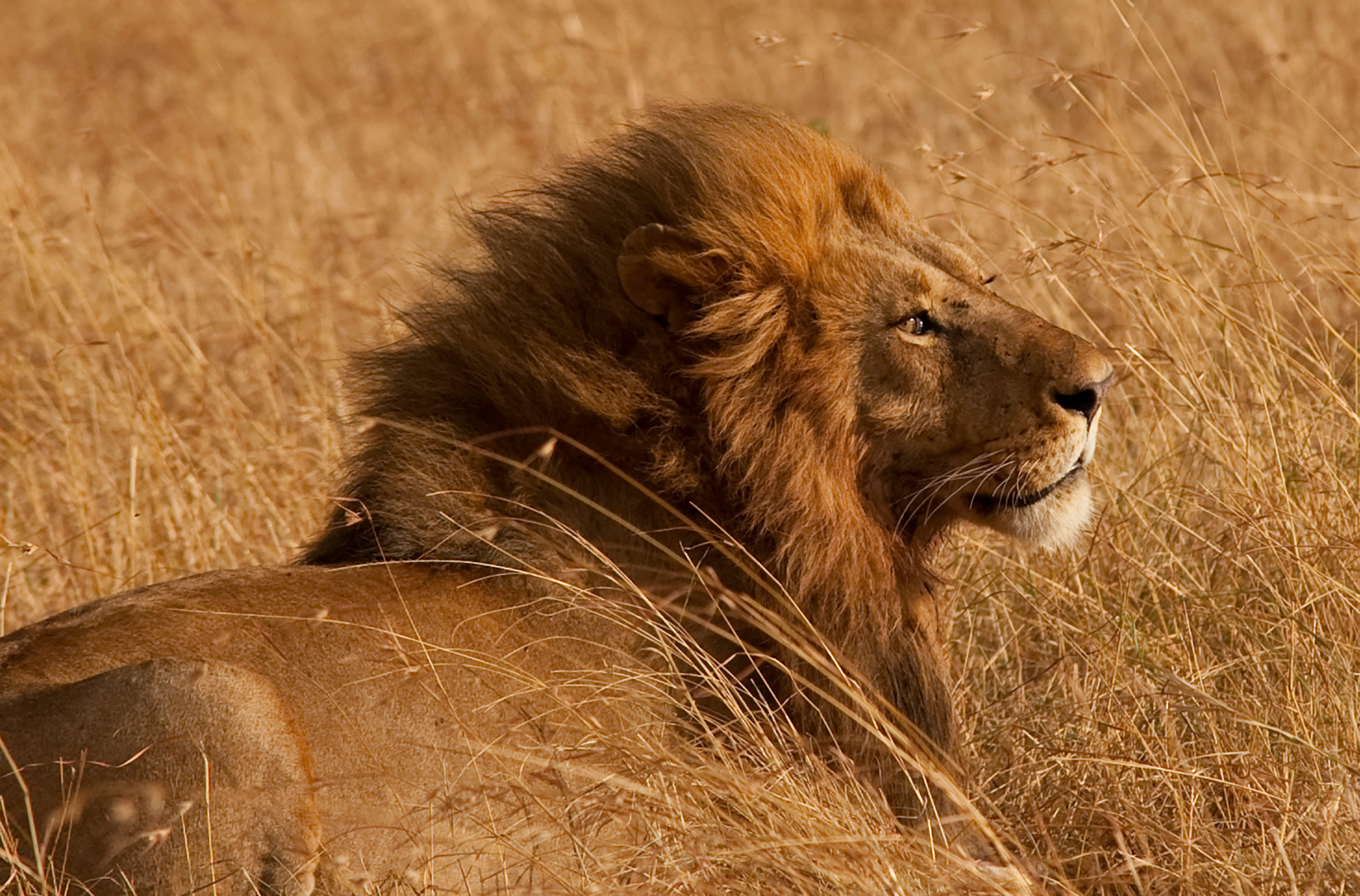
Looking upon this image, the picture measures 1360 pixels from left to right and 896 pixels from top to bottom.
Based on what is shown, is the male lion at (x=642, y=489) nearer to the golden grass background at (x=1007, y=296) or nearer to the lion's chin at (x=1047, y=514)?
the lion's chin at (x=1047, y=514)

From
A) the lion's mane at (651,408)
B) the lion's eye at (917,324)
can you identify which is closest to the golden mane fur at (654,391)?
the lion's mane at (651,408)

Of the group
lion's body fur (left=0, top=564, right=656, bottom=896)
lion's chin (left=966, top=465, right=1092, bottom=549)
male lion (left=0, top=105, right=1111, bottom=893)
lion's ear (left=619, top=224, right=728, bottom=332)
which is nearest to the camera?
lion's body fur (left=0, top=564, right=656, bottom=896)

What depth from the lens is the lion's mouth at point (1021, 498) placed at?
3.38m

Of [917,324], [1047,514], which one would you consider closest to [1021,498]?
[1047,514]

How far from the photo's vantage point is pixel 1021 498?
133 inches

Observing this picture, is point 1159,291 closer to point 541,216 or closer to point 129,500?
point 541,216

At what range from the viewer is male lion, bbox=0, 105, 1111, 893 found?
3076 millimetres

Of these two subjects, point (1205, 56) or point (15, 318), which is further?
Result: point (1205, 56)

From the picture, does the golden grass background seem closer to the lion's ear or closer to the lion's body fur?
the lion's body fur

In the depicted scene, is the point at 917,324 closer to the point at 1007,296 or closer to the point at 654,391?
the point at 654,391

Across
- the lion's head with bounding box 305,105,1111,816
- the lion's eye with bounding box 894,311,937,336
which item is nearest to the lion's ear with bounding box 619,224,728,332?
the lion's head with bounding box 305,105,1111,816

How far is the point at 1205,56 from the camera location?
30.5 feet

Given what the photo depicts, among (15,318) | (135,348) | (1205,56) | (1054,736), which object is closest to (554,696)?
(1054,736)

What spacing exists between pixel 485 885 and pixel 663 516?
2.45 ft
